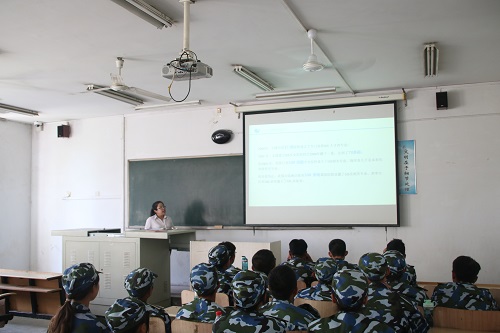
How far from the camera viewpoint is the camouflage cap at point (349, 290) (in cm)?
213

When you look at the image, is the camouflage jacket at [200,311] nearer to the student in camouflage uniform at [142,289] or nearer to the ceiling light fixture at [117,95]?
the student in camouflage uniform at [142,289]

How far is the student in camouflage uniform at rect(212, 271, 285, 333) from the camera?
2.23 m

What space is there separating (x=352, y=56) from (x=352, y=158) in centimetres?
207

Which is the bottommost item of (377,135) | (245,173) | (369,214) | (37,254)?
(37,254)

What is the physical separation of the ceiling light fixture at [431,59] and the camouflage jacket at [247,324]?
144 inches

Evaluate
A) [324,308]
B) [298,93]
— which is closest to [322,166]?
[298,93]

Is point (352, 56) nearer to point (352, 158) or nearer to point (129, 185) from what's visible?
point (352, 158)

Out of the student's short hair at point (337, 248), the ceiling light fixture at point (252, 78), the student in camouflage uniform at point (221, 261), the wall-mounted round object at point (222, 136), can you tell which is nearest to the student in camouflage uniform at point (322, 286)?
the student in camouflage uniform at point (221, 261)

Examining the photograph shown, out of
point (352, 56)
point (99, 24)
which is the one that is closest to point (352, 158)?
point (352, 56)

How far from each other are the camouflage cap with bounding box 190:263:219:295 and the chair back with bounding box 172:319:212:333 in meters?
0.24

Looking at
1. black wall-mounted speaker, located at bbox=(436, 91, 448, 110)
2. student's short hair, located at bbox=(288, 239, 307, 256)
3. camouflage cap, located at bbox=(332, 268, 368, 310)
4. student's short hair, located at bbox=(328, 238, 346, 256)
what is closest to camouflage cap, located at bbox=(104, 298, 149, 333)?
camouflage cap, located at bbox=(332, 268, 368, 310)

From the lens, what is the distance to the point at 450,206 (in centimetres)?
646

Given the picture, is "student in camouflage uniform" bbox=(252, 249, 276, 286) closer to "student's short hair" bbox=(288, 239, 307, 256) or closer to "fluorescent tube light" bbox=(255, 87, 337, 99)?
"student's short hair" bbox=(288, 239, 307, 256)

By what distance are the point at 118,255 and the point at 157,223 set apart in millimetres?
859
